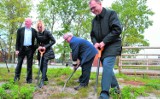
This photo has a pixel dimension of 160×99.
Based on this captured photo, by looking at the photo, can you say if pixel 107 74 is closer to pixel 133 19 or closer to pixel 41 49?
pixel 41 49

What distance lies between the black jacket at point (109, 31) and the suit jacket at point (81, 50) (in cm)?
201

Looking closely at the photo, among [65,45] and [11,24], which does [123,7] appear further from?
[11,24]

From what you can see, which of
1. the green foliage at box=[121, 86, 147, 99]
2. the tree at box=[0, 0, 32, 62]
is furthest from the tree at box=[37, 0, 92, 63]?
the green foliage at box=[121, 86, 147, 99]

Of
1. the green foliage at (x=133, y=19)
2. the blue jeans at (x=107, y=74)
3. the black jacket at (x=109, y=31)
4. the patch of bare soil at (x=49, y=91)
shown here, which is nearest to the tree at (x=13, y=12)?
the green foliage at (x=133, y=19)

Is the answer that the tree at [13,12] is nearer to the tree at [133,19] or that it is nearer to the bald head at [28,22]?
the tree at [133,19]

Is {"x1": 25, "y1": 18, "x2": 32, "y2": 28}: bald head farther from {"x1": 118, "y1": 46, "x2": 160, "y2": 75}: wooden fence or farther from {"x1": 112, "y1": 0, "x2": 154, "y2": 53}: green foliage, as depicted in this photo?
{"x1": 112, "y1": 0, "x2": 154, "y2": 53}: green foliage

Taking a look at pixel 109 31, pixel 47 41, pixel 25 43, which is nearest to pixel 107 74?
pixel 109 31

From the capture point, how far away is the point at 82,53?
25.2ft

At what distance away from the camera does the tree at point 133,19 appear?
39250 millimetres

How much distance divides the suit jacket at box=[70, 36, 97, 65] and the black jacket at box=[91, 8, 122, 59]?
2009 mm

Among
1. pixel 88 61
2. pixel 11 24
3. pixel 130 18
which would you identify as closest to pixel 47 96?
pixel 88 61

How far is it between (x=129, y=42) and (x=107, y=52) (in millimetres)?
34058

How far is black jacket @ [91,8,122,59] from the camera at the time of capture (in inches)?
202

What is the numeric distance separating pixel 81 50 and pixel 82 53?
88mm
